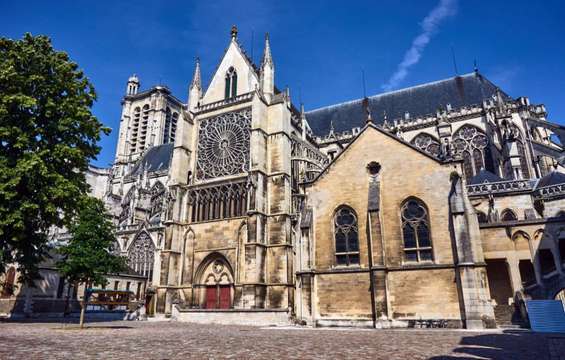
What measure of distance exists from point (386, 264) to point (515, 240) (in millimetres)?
6192

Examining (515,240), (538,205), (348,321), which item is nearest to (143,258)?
(348,321)

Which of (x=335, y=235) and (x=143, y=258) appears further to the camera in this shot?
(x=143, y=258)

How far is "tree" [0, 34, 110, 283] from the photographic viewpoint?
14.3 meters

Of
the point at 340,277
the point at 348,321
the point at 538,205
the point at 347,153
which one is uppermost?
the point at 347,153

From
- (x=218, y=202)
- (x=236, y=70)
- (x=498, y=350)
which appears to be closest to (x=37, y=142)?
(x=218, y=202)

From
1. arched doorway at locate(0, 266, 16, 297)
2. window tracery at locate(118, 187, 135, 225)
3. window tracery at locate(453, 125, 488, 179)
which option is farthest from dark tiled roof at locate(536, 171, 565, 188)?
window tracery at locate(118, 187, 135, 225)

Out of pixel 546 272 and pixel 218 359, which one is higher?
pixel 546 272

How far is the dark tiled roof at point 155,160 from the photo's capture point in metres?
42.6

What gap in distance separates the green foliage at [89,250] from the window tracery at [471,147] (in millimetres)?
26275

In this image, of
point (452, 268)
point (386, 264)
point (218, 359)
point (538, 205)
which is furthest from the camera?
point (538, 205)

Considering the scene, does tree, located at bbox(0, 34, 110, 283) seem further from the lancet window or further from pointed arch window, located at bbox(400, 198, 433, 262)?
pointed arch window, located at bbox(400, 198, 433, 262)

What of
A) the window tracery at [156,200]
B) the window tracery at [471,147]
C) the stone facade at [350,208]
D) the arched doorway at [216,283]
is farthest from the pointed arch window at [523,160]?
the window tracery at [156,200]

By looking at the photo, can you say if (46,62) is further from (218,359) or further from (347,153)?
(218,359)

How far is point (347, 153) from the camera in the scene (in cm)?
1789
